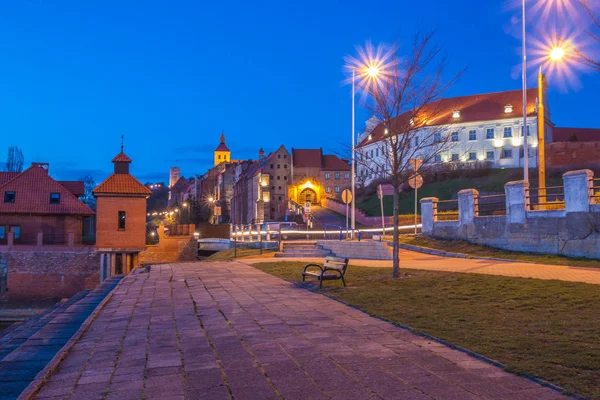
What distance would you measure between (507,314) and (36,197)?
48.6 metres

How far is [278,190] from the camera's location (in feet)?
323

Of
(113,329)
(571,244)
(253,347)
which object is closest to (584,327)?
(253,347)

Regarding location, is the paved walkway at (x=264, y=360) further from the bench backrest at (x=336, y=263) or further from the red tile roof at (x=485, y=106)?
the red tile roof at (x=485, y=106)

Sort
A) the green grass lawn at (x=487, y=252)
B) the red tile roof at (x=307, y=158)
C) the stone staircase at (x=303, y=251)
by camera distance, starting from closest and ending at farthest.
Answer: the green grass lawn at (x=487, y=252), the stone staircase at (x=303, y=251), the red tile roof at (x=307, y=158)

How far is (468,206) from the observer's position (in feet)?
82.5

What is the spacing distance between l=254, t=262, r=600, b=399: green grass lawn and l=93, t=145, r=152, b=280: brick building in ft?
110

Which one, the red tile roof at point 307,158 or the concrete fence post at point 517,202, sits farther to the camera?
the red tile roof at point 307,158

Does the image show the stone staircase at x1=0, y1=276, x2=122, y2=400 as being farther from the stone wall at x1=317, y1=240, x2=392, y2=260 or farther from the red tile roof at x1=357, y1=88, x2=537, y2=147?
the red tile roof at x1=357, y1=88, x2=537, y2=147

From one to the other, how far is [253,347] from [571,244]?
16.6m

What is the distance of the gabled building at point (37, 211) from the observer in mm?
47438

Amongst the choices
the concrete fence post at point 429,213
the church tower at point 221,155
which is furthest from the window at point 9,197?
the church tower at point 221,155

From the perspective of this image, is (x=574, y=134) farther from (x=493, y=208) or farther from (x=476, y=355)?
(x=476, y=355)

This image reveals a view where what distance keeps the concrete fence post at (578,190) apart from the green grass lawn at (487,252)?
6.29ft

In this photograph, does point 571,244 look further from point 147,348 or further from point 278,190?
point 278,190
